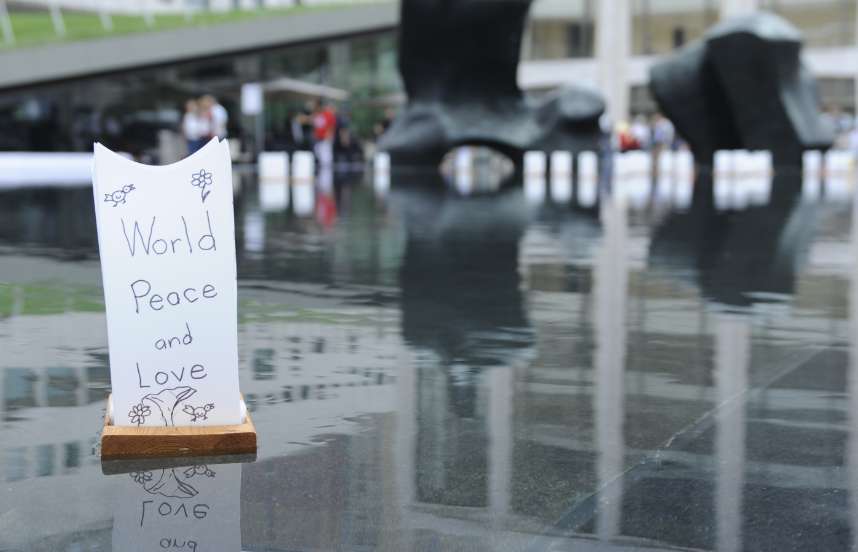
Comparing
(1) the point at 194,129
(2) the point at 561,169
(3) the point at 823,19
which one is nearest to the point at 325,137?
(2) the point at 561,169

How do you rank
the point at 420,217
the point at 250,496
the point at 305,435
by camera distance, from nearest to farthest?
the point at 250,496
the point at 305,435
the point at 420,217

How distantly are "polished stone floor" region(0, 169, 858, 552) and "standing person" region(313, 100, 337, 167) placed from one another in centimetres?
2671

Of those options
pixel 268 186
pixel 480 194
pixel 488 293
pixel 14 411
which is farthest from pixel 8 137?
pixel 14 411

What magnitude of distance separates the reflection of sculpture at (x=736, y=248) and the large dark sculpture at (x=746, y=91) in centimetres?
1265

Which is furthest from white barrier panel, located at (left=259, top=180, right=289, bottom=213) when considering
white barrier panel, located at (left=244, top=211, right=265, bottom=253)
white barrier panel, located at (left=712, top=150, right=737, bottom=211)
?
white barrier panel, located at (left=712, top=150, right=737, bottom=211)

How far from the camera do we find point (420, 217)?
54.7 feet

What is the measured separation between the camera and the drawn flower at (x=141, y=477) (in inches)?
167

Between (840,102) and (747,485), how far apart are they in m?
61.6

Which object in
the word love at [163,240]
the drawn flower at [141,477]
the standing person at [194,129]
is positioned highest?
the standing person at [194,129]

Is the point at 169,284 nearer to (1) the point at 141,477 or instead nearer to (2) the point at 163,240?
(2) the point at 163,240

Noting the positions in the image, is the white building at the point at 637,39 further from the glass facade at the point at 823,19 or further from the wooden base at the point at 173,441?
the wooden base at the point at 173,441

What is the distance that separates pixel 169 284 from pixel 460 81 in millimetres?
29230

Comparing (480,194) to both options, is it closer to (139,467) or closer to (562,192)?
(562,192)

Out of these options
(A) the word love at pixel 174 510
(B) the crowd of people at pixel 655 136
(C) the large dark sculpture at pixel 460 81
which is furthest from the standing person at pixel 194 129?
(A) the word love at pixel 174 510
